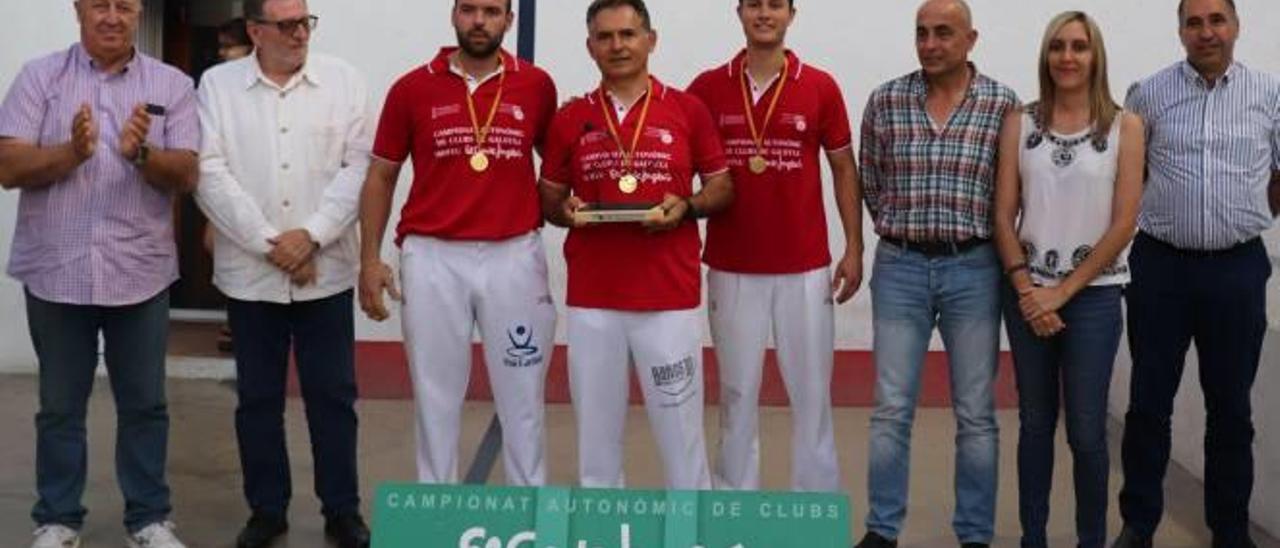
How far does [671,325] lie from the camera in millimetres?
5141

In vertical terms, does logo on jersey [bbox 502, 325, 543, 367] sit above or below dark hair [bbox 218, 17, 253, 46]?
below

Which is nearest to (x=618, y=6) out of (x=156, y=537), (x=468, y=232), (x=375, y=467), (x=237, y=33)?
(x=468, y=232)

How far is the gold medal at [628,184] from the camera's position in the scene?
503 cm

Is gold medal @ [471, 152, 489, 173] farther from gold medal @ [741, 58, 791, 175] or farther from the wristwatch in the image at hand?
the wristwatch

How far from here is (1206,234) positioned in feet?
17.4

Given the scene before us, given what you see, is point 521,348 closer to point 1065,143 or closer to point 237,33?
point 1065,143

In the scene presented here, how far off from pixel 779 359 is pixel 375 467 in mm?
2157

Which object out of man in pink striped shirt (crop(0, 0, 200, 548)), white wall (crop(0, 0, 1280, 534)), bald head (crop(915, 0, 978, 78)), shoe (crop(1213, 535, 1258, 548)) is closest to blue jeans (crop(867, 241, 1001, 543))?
bald head (crop(915, 0, 978, 78))

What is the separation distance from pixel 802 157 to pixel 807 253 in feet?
0.95

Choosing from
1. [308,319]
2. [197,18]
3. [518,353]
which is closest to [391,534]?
[518,353]

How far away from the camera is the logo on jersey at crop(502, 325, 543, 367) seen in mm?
5266

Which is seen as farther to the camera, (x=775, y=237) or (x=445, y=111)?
(x=775, y=237)

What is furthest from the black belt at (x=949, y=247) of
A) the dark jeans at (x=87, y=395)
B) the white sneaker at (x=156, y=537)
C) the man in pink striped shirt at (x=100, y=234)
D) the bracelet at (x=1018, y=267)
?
the white sneaker at (x=156, y=537)

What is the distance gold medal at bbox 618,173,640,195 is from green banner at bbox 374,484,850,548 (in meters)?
1.21
